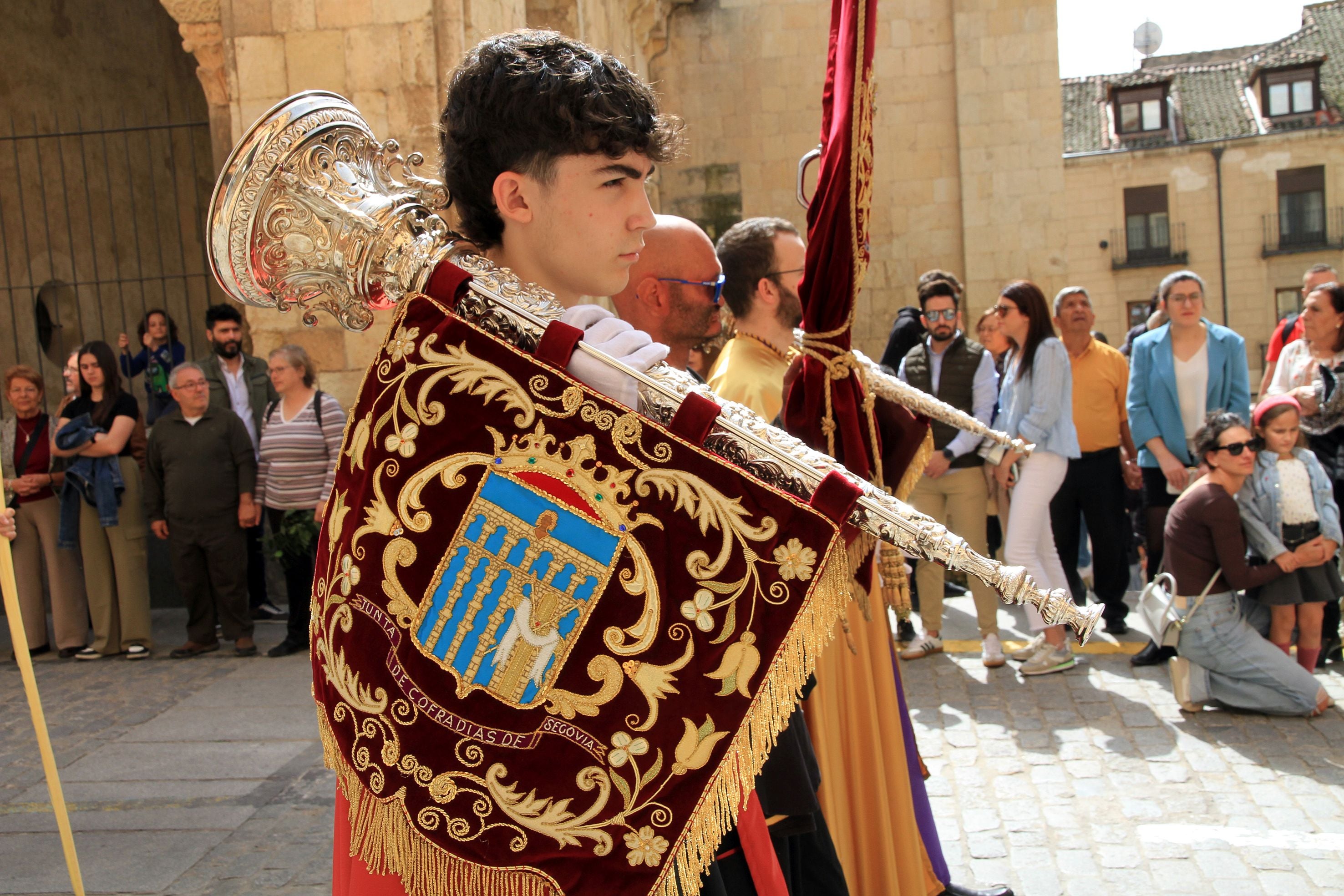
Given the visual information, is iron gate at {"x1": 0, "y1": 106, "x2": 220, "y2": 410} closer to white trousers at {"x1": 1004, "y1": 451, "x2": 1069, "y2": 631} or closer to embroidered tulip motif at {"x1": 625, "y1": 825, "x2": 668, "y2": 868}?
white trousers at {"x1": 1004, "y1": 451, "x2": 1069, "y2": 631}

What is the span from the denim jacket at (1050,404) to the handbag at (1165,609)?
82 centimetres

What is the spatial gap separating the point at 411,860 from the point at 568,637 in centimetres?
38

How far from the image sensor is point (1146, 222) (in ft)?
103

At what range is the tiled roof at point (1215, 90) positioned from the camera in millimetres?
32469

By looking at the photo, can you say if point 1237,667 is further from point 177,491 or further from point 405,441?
point 177,491

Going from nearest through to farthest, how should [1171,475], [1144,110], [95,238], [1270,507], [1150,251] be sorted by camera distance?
[1270,507], [1171,475], [95,238], [1150,251], [1144,110]

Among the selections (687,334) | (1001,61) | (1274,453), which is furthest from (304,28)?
(1001,61)

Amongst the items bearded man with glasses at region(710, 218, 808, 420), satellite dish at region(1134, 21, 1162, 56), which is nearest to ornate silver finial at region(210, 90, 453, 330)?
bearded man with glasses at region(710, 218, 808, 420)

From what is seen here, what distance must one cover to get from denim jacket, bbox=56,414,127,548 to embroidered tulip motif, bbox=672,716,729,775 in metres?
6.38

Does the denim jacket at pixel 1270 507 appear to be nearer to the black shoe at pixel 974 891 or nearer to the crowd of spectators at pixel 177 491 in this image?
the black shoe at pixel 974 891

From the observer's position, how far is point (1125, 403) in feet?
21.5

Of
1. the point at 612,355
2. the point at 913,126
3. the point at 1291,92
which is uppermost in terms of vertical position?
the point at 1291,92

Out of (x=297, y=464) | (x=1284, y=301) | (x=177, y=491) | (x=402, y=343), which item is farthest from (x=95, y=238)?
(x=1284, y=301)

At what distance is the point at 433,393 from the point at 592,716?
0.50 metres
